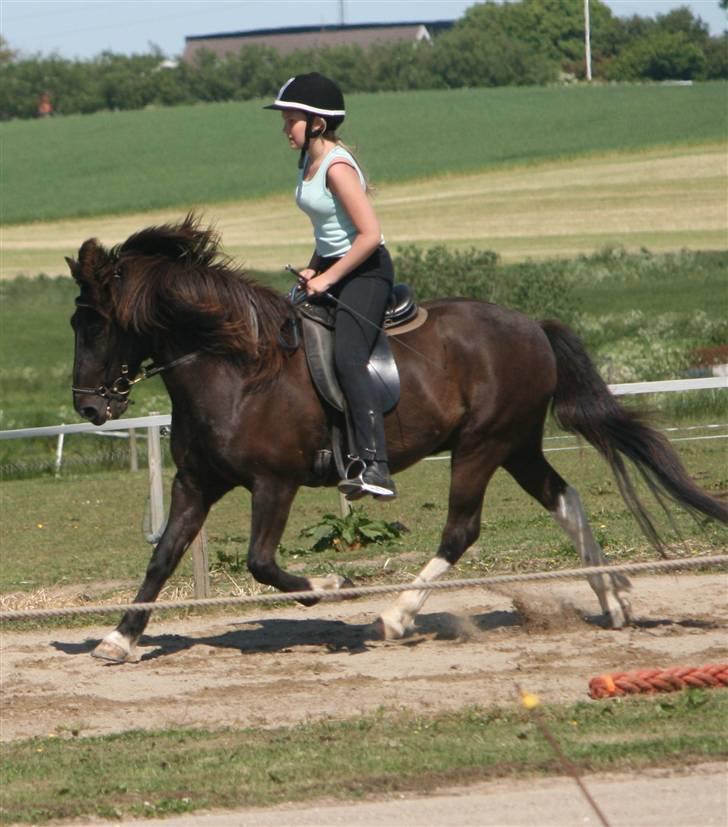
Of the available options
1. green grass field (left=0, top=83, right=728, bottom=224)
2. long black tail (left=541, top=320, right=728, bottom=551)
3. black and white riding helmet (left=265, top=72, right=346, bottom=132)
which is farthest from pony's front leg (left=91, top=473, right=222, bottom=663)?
green grass field (left=0, top=83, right=728, bottom=224)

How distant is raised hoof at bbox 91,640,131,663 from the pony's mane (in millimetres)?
1588

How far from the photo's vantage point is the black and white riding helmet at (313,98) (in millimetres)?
7344

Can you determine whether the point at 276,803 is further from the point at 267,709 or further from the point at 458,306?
the point at 458,306

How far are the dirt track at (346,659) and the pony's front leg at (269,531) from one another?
44 centimetres

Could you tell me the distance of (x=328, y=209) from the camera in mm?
7473

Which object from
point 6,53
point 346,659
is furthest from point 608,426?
point 6,53

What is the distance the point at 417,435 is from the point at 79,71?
249ft

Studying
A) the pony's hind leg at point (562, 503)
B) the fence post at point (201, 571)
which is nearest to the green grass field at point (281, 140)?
the fence post at point (201, 571)

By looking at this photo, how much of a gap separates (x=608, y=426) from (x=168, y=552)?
259 cm

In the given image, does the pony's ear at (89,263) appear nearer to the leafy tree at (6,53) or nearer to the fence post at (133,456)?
the fence post at (133,456)

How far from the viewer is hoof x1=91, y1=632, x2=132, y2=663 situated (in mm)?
7672

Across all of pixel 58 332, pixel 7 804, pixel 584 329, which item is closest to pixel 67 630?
pixel 7 804

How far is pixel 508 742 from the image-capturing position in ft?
19.1

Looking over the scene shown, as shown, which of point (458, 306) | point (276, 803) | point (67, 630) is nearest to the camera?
point (276, 803)
